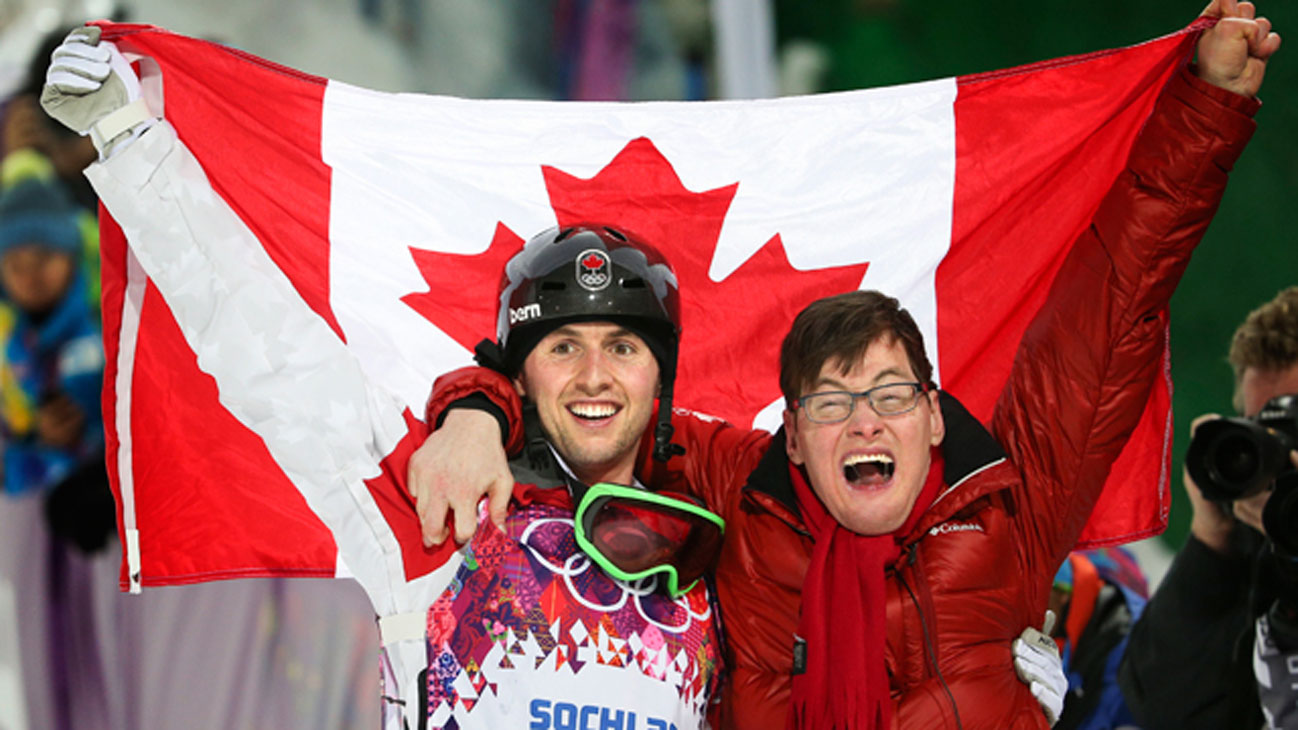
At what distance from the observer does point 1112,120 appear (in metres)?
3.41

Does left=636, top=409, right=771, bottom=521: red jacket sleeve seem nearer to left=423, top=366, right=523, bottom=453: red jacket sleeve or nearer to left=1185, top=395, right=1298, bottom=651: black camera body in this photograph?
left=423, top=366, right=523, bottom=453: red jacket sleeve

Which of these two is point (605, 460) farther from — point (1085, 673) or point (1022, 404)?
point (1085, 673)

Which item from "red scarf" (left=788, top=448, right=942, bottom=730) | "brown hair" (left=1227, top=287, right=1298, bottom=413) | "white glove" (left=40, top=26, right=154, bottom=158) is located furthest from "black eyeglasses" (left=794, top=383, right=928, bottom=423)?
"white glove" (left=40, top=26, right=154, bottom=158)

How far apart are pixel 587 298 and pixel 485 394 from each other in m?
0.35

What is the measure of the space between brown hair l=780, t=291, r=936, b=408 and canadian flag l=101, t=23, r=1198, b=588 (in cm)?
90

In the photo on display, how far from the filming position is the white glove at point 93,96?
288 centimetres

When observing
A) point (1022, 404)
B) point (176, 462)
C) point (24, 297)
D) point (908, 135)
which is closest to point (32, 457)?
point (24, 297)

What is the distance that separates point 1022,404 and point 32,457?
510 cm

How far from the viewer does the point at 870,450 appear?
8.58ft

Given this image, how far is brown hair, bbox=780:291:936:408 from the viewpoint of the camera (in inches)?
106

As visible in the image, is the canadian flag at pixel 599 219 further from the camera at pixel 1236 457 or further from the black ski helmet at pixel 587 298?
the black ski helmet at pixel 587 298

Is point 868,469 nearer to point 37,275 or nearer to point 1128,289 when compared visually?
point 1128,289

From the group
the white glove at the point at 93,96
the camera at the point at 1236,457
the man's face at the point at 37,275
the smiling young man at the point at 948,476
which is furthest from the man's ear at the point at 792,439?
the man's face at the point at 37,275

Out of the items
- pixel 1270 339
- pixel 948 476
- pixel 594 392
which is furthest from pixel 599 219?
pixel 1270 339
